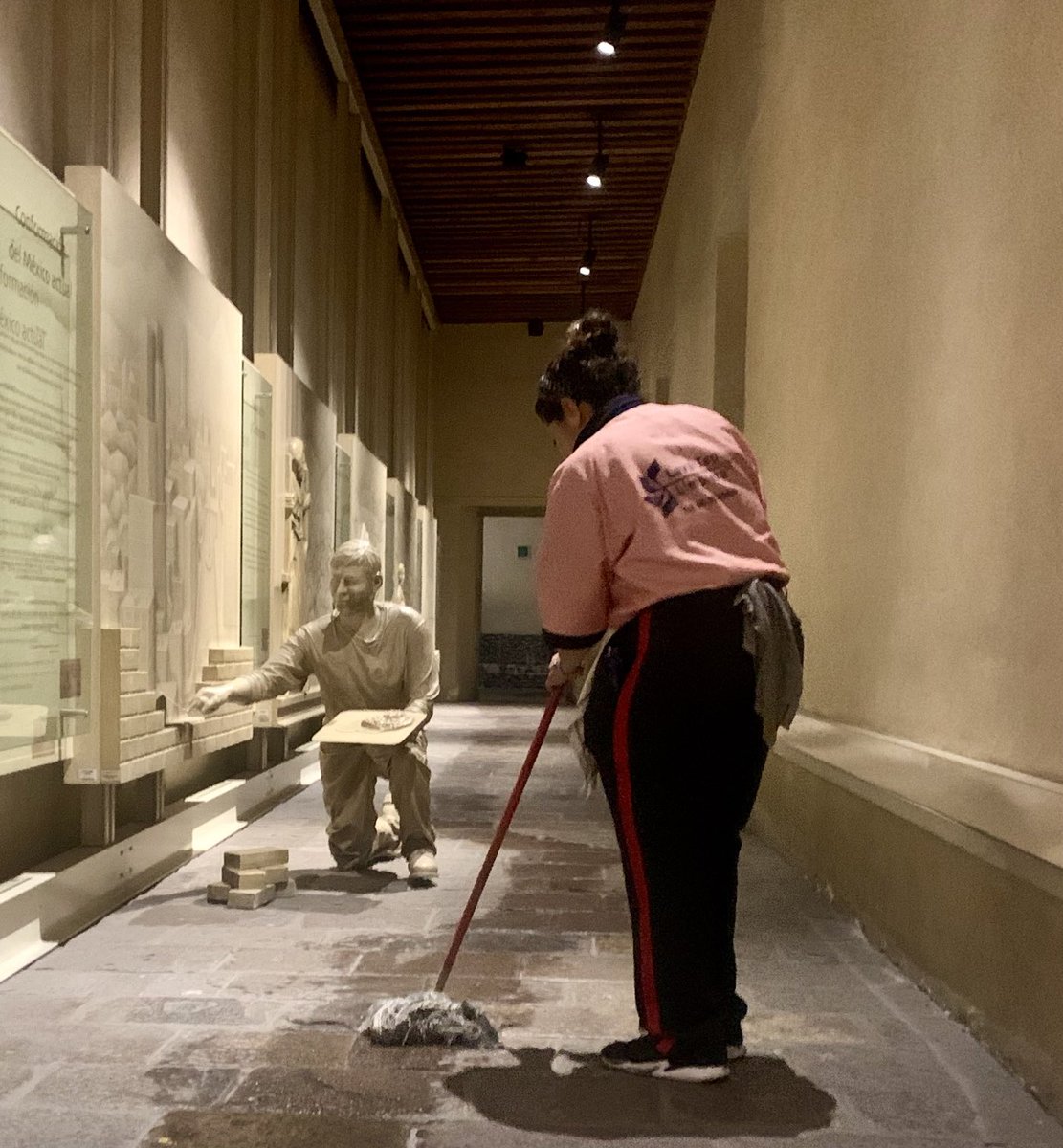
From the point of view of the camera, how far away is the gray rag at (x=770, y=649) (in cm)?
236

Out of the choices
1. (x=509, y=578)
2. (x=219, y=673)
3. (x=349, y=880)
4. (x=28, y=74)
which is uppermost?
(x=28, y=74)

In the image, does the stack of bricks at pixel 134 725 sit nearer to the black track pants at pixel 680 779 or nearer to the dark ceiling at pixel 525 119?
the black track pants at pixel 680 779

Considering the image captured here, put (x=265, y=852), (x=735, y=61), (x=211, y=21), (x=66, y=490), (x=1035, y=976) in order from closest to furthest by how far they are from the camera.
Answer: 1. (x=1035, y=976)
2. (x=66, y=490)
3. (x=265, y=852)
4. (x=211, y=21)
5. (x=735, y=61)

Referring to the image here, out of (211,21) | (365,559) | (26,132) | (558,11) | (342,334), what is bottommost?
(365,559)

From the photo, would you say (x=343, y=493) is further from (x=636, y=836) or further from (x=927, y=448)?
(x=636, y=836)

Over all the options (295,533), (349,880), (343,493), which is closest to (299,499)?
(295,533)

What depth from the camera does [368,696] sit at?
457 cm

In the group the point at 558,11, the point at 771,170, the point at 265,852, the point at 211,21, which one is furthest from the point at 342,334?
the point at 265,852

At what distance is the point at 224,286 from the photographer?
232 inches

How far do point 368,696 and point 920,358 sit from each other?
8.47 feet

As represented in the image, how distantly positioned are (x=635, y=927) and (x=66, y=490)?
2281 mm

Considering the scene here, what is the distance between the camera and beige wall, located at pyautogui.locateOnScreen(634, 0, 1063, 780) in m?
2.54

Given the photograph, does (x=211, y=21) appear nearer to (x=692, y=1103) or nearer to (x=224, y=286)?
(x=224, y=286)

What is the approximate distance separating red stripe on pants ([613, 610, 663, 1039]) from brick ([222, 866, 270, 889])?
201cm
